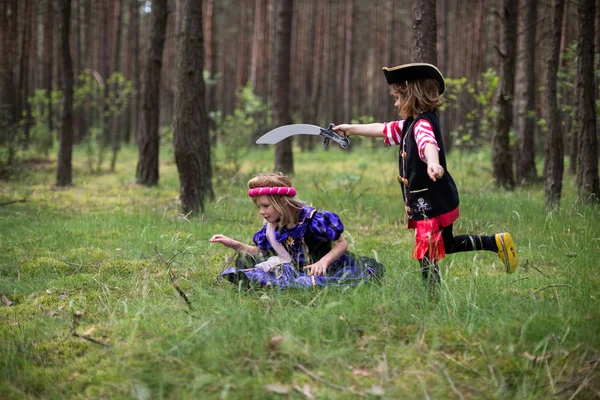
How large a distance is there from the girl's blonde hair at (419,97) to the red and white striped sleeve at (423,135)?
0.50 feet

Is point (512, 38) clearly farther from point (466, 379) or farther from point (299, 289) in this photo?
point (466, 379)

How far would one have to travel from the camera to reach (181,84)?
7844 millimetres

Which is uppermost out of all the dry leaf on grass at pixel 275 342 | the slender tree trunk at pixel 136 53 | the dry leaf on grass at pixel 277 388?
the slender tree trunk at pixel 136 53

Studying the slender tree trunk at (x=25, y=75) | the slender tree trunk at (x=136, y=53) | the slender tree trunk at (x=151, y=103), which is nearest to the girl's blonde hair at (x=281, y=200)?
the slender tree trunk at (x=151, y=103)

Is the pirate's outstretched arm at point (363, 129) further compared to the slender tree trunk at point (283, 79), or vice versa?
the slender tree trunk at point (283, 79)

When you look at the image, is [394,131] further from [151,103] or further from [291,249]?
[151,103]

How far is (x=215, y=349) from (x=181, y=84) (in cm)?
522

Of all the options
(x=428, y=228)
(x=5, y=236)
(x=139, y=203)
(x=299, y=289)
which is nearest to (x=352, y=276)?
(x=299, y=289)

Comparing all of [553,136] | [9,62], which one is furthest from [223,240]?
[9,62]

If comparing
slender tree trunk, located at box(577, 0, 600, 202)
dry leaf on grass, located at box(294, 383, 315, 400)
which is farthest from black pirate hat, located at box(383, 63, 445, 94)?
slender tree trunk, located at box(577, 0, 600, 202)

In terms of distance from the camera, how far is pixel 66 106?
10750 mm

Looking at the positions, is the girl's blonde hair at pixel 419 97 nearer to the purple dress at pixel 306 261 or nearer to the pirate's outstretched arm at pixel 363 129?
the pirate's outstretched arm at pixel 363 129

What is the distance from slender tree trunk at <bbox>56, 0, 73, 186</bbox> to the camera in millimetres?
10398

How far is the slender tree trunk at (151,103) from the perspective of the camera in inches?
424
